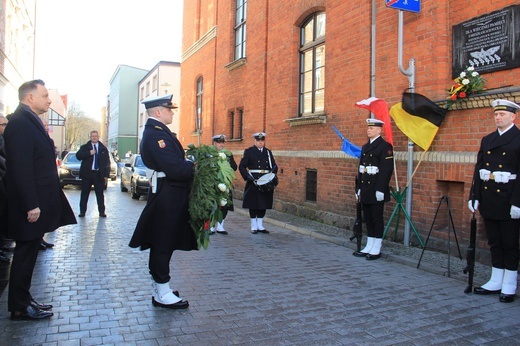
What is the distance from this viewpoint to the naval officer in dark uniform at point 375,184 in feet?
22.7

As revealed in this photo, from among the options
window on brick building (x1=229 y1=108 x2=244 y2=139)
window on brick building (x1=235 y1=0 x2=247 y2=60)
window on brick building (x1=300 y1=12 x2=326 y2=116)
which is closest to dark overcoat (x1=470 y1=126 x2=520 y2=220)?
window on brick building (x1=300 y1=12 x2=326 y2=116)

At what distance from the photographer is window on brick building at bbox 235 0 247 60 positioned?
15797 mm

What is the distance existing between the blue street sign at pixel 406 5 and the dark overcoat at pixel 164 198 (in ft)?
15.7

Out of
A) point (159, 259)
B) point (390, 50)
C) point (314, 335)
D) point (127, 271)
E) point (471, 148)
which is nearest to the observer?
point (314, 335)

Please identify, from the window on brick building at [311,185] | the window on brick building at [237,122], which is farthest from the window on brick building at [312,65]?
the window on brick building at [237,122]

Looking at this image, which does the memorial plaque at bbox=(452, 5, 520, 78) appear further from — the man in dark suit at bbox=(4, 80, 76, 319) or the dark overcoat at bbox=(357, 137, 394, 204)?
the man in dark suit at bbox=(4, 80, 76, 319)

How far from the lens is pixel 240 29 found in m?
16.2

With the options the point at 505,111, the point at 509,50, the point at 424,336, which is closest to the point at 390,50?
the point at 509,50

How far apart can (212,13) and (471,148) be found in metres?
14.8

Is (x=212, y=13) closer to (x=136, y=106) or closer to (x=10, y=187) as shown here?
(x=10, y=187)

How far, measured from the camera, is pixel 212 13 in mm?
18797

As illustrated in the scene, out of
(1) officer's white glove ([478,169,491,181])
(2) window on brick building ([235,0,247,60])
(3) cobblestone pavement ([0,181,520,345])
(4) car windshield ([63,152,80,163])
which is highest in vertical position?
(2) window on brick building ([235,0,247,60])

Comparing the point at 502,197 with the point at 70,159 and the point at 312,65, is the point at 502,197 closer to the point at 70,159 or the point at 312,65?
the point at 312,65

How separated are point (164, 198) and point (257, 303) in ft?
5.00
